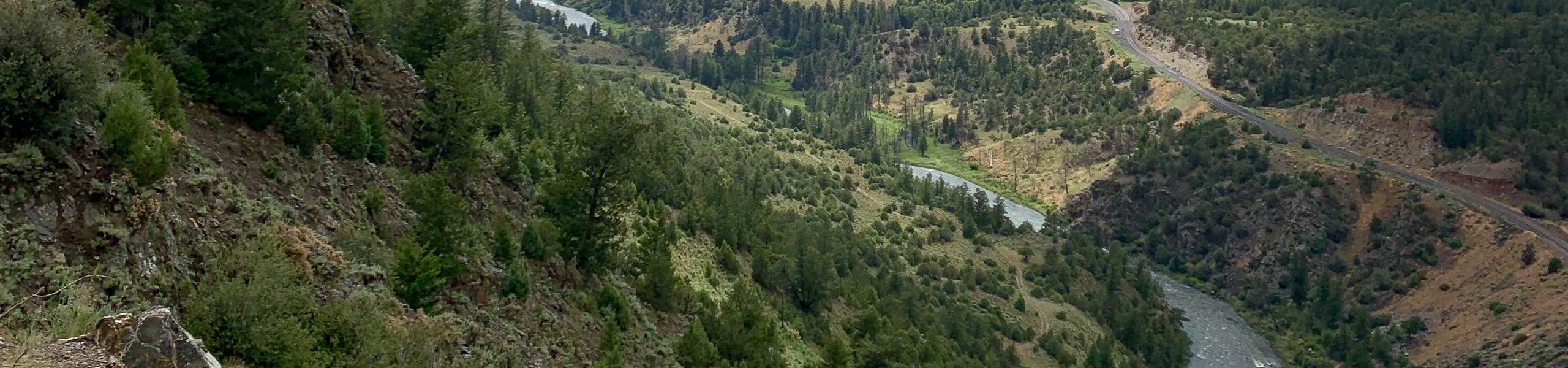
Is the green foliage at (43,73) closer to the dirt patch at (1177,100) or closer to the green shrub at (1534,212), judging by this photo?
the green shrub at (1534,212)

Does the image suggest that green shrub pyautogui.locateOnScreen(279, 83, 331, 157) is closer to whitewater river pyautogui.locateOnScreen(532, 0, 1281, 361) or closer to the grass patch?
whitewater river pyautogui.locateOnScreen(532, 0, 1281, 361)

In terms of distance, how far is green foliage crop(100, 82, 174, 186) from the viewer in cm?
2544

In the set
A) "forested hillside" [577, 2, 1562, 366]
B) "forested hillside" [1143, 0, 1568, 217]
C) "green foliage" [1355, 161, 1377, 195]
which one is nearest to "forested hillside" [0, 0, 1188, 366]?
"forested hillside" [577, 2, 1562, 366]

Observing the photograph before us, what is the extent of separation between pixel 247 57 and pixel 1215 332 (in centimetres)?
11986

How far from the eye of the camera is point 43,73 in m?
24.0

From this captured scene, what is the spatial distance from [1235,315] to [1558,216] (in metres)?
36.9

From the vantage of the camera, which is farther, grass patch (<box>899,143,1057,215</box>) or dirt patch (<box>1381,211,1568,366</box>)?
grass patch (<box>899,143,1057,215</box>)

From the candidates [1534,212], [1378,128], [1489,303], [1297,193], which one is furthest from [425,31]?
[1378,128]

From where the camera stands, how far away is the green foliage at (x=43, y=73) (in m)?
23.7

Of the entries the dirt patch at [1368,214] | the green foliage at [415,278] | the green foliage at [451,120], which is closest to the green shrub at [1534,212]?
the dirt patch at [1368,214]

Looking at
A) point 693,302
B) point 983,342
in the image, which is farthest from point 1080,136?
point 693,302

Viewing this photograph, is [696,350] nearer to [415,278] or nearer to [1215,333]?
[415,278]

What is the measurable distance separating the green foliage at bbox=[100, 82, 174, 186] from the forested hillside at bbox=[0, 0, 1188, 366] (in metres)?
0.05

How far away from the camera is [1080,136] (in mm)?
186500
